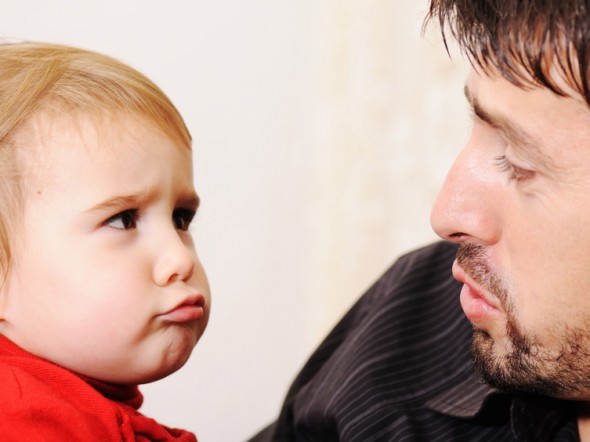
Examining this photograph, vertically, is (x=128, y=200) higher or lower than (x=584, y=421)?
higher

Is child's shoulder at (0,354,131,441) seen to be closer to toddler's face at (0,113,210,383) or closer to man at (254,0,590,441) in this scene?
toddler's face at (0,113,210,383)

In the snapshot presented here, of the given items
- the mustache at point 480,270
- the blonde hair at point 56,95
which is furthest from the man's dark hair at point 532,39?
the blonde hair at point 56,95

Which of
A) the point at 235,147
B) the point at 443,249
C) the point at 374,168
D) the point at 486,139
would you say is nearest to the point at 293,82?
the point at 235,147

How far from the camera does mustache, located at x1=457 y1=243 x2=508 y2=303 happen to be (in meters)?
1.16

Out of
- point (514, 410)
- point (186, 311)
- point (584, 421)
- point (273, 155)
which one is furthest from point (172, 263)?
point (273, 155)

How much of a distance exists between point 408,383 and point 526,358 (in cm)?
23

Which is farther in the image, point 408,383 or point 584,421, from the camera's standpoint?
point 408,383

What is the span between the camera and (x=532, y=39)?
1026mm

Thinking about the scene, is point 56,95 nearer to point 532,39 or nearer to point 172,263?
point 172,263

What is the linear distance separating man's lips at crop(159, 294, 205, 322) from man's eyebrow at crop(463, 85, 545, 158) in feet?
1.32

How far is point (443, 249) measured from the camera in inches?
59.3

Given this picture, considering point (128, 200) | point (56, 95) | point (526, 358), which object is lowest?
point (526, 358)

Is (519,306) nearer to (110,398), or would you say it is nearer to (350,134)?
(110,398)

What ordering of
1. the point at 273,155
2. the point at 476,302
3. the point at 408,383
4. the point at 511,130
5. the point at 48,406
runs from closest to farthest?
the point at 48,406 < the point at 511,130 < the point at 476,302 < the point at 408,383 < the point at 273,155
